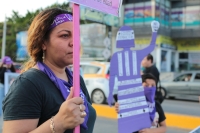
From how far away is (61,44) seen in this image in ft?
5.56

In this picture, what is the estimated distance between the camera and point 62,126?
4.79 ft

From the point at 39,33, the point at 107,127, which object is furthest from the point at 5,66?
the point at 39,33

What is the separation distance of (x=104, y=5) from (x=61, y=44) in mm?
334

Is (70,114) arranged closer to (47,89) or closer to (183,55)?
(47,89)

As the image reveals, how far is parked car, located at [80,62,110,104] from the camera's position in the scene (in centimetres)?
1140

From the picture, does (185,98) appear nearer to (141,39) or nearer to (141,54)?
(141,54)

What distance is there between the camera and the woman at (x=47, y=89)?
147 centimetres

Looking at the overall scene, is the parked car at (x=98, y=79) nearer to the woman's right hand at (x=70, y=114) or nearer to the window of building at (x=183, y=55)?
the woman's right hand at (x=70, y=114)

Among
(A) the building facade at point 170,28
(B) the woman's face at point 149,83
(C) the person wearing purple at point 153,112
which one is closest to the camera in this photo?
(C) the person wearing purple at point 153,112

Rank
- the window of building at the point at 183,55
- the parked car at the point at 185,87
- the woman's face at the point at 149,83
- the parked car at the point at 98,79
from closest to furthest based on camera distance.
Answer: the woman's face at the point at 149,83
the parked car at the point at 98,79
the parked car at the point at 185,87
the window of building at the point at 183,55

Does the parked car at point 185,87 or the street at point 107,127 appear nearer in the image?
the street at point 107,127

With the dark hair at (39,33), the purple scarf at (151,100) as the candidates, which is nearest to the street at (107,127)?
the purple scarf at (151,100)

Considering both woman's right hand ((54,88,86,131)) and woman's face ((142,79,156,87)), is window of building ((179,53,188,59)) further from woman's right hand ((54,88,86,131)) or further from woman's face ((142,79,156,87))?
woman's right hand ((54,88,86,131))

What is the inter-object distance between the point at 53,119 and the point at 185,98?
1343cm
